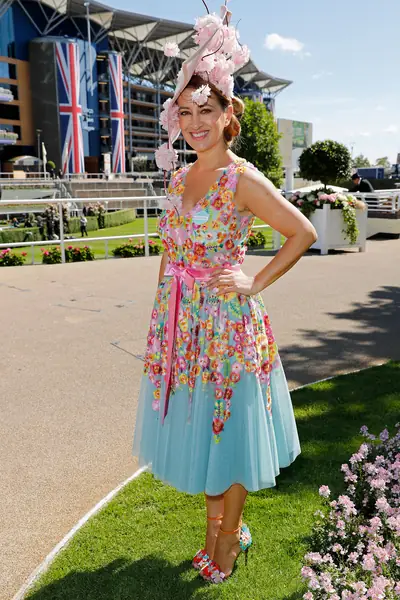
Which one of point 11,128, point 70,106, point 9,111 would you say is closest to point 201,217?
point 70,106

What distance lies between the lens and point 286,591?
242 centimetres

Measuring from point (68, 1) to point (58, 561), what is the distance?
7156 centimetres

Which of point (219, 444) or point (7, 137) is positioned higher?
point (7, 137)

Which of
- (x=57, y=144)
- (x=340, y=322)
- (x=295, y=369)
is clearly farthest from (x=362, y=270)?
(x=57, y=144)

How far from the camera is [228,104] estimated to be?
235 cm

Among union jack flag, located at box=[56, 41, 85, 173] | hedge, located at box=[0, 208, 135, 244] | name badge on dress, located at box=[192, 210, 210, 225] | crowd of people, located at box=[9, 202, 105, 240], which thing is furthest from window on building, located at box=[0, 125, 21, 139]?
name badge on dress, located at box=[192, 210, 210, 225]

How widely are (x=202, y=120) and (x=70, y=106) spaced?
63.1 m

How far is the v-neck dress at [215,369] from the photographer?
2.30m

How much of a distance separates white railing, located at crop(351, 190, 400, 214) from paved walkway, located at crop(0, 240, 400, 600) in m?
5.21

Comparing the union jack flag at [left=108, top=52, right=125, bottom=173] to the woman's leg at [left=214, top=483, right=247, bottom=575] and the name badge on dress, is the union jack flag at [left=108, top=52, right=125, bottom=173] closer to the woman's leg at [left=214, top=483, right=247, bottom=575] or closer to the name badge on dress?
the name badge on dress

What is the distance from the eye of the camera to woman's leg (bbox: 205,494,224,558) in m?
2.53

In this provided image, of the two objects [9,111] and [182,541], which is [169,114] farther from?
A: [9,111]

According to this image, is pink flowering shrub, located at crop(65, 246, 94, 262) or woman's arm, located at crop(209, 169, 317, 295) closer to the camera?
woman's arm, located at crop(209, 169, 317, 295)

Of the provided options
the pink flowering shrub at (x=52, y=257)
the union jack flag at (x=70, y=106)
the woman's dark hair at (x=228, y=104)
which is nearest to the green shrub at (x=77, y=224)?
the pink flowering shrub at (x=52, y=257)
